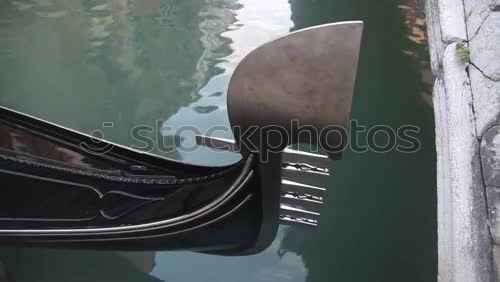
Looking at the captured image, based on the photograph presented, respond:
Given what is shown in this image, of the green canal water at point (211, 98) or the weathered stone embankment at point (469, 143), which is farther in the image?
the green canal water at point (211, 98)

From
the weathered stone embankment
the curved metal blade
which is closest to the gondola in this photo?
the curved metal blade

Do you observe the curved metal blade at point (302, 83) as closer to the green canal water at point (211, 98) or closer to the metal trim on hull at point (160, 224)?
the metal trim on hull at point (160, 224)

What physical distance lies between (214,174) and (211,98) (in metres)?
1.26

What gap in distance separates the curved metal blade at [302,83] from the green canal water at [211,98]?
28.6 inches

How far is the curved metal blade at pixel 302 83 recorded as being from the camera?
0.63 metres

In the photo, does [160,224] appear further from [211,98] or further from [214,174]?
[211,98]

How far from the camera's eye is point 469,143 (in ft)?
3.28

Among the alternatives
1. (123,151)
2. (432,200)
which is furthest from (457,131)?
(123,151)

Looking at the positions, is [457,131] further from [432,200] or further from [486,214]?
[432,200]

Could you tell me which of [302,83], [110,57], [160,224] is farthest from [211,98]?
[302,83]

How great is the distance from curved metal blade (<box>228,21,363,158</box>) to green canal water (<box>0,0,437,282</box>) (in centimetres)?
73

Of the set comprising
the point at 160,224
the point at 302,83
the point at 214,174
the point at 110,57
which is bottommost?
the point at 110,57

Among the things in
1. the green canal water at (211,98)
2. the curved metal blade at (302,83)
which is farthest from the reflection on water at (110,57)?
the curved metal blade at (302,83)

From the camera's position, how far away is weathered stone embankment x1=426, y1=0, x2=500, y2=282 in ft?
2.87
